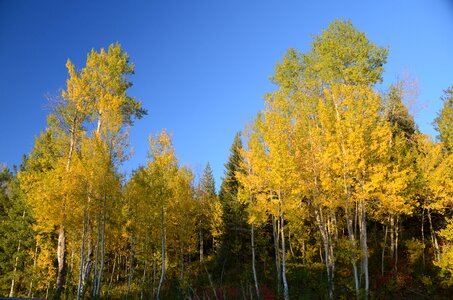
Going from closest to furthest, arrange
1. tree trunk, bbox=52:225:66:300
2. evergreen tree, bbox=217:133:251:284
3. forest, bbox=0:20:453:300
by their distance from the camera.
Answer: forest, bbox=0:20:453:300
tree trunk, bbox=52:225:66:300
evergreen tree, bbox=217:133:251:284

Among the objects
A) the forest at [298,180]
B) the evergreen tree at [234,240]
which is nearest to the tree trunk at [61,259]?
the forest at [298,180]

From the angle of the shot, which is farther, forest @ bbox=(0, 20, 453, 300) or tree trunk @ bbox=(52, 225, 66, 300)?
tree trunk @ bbox=(52, 225, 66, 300)

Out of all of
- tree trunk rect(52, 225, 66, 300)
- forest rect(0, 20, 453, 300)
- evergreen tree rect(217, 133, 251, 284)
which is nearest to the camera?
forest rect(0, 20, 453, 300)

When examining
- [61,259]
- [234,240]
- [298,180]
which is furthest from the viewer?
[234,240]

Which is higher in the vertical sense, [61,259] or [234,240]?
[234,240]

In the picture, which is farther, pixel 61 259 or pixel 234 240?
pixel 234 240

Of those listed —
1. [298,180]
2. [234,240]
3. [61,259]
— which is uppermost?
[298,180]

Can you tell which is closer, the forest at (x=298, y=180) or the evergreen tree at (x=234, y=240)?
the forest at (x=298, y=180)

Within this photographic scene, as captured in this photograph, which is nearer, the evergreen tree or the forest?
the forest

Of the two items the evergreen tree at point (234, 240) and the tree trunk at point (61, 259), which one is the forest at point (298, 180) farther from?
the evergreen tree at point (234, 240)

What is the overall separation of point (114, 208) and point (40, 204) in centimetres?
364

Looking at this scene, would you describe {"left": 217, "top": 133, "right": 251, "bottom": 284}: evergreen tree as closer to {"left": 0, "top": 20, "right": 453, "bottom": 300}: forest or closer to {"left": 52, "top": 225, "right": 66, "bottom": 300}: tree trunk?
{"left": 0, "top": 20, "right": 453, "bottom": 300}: forest

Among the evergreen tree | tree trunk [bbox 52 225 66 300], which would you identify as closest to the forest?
tree trunk [bbox 52 225 66 300]

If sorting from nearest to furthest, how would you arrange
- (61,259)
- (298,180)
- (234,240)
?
(298,180) < (61,259) < (234,240)
